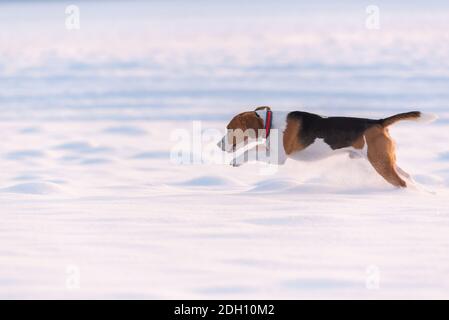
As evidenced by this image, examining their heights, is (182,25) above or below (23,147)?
above

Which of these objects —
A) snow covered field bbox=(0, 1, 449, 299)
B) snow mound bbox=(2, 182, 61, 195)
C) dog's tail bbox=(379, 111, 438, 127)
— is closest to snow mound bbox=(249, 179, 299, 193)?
→ snow covered field bbox=(0, 1, 449, 299)

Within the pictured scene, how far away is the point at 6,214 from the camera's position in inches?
304

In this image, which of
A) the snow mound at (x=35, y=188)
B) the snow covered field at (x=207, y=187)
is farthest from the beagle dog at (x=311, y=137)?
the snow mound at (x=35, y=188)

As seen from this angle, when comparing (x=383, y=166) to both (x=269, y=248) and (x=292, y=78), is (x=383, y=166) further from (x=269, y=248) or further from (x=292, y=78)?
(x=292, y=78)

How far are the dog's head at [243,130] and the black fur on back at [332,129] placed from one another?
0.28 m

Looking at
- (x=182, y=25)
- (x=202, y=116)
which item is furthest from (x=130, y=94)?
(x=182, y=25)

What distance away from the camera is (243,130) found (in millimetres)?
8648

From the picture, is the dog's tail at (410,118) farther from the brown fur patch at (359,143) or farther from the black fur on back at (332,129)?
the brown fur patch at (359,143)

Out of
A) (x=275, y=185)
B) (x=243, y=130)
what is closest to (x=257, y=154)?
(x=243, y=130)

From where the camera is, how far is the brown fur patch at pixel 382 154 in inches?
328

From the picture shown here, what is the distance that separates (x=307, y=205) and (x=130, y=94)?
944cm

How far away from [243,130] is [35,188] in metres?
1.83

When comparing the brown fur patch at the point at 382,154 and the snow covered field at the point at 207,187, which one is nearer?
the snow covered field at the point at 207,187

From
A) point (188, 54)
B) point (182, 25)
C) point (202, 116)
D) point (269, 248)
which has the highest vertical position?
point (182, 25)
